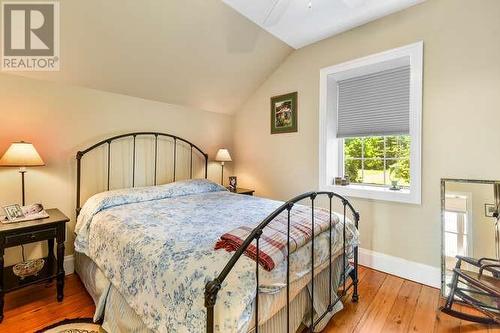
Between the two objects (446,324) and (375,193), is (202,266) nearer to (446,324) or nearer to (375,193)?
(446,324)

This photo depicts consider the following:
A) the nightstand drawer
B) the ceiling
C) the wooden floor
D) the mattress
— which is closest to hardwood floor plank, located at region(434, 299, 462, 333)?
the wooden floor

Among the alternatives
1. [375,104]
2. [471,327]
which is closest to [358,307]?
[471,327]

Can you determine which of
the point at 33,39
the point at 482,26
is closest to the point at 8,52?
the point at 33,39

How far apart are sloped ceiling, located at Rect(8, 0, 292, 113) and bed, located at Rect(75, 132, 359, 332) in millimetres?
922

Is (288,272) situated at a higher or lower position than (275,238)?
lower

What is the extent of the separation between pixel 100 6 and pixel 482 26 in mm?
3165

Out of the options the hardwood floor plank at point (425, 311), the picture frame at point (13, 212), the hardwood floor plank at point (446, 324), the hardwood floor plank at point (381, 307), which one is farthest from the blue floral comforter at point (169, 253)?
the hardwood floor plank at point (446, 324)

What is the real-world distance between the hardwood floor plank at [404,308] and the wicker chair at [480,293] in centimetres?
22

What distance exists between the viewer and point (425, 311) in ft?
6.27

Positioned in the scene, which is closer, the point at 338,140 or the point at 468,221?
the point at 468,221

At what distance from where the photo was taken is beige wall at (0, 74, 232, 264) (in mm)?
2215

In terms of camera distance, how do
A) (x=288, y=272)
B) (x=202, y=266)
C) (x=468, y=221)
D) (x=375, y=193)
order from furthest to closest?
1. (x=375, y=193)
2. (x=468, y=221)
3. (x=288, y=272)
4. (x=202, y=266)

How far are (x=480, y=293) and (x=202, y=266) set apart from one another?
1.97m

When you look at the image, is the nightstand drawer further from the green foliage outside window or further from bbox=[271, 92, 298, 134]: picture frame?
the green foliage outside window
